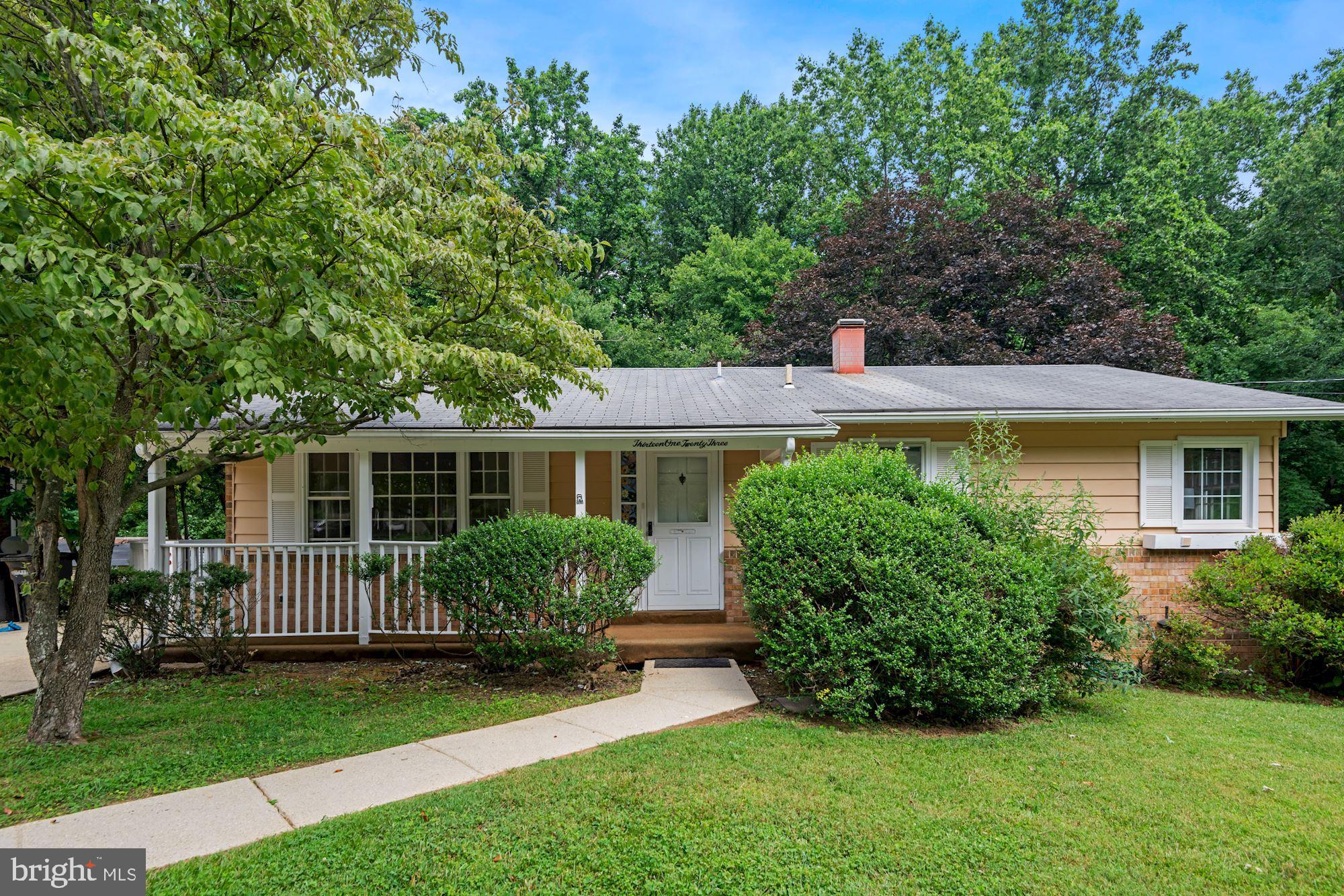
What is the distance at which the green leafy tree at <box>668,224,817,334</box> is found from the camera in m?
22.8

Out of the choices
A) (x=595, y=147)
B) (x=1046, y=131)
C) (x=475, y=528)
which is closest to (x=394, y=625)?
(x=475, y=528)

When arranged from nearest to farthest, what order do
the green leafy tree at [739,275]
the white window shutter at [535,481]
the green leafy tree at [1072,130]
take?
the white window shutter at [535,481]
the green leafy tree at [1072,130]
the green leafy tree at [739,275]

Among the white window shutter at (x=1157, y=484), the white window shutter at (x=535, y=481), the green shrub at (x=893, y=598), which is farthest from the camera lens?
the white window shutter at (x=535, y=481)

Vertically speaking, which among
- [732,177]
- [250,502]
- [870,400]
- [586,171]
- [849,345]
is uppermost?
[732,177]

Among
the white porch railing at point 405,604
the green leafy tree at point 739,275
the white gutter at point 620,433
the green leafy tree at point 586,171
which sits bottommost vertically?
the white porch railing at point 405,604

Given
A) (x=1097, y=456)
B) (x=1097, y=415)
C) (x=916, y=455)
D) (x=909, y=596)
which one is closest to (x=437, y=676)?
(x=909, y=596)

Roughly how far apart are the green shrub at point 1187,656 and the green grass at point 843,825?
2.74m

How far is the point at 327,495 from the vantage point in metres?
9.20

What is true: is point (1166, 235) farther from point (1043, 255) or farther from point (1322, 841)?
point (1322, 841)

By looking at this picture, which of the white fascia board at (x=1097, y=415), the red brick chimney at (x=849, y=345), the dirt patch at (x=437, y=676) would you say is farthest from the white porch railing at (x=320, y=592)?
the red brick chimney at (x=849, y=345)

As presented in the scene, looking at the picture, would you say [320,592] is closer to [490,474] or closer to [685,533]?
[490,474]

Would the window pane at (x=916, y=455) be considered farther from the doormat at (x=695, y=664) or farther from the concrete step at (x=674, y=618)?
the doormat at (x=695, y=664)

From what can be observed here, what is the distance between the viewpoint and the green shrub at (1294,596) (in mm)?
7508

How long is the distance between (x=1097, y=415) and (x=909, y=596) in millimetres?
4646
